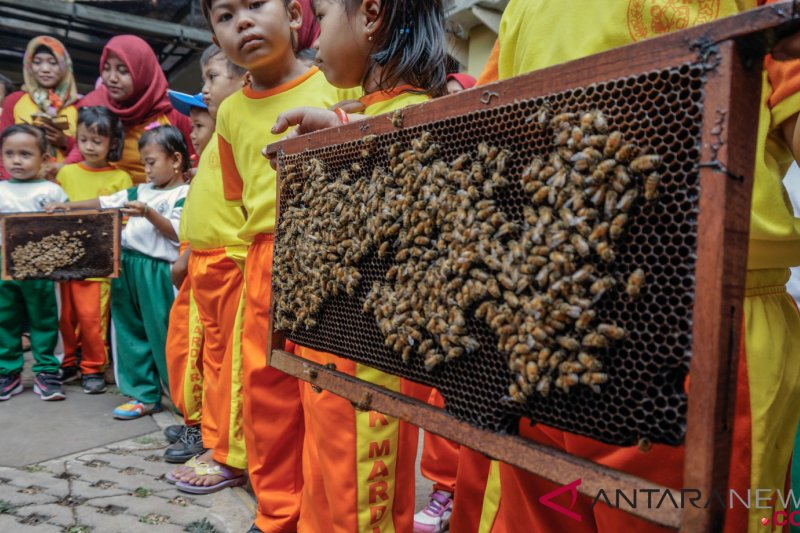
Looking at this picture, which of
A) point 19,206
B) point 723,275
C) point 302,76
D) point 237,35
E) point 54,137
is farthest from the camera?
point 54,137

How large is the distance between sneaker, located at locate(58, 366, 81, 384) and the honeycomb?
5.65 meters

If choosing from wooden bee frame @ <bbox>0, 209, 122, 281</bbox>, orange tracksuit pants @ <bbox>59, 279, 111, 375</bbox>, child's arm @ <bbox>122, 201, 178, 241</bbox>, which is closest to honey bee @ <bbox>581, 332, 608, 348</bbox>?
child's arm @ <bbox>122, 201, 178, 241</bbox>

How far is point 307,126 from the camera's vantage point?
6.56ft

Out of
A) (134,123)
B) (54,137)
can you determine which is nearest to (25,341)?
(54,137)

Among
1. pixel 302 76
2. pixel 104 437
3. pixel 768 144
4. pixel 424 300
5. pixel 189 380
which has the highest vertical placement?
pixel 302 76

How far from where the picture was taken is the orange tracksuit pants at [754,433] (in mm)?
1245

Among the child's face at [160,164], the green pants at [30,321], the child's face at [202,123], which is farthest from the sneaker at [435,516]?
the green pants at [30,321]

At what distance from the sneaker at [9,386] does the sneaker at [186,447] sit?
228cm

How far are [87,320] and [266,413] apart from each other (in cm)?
354

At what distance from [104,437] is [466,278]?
401cm

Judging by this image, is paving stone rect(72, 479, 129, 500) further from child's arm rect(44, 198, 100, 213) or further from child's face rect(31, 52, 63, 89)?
child's face rect(31, 52, 63, 89)

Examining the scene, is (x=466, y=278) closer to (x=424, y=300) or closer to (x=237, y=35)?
(x=424, y=300)

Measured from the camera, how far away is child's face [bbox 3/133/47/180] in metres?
5.43

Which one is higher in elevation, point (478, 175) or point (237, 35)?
point (237, 35)
